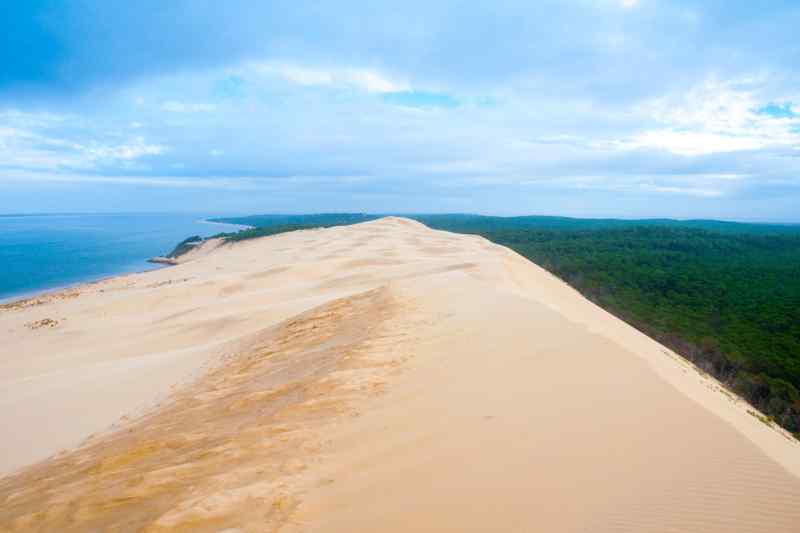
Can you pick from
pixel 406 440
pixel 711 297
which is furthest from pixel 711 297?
pixel 406 440

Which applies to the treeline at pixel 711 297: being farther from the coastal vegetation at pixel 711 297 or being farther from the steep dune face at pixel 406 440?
the steep dune face at pixel 406 440

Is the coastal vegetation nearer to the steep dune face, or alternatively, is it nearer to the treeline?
the treeline

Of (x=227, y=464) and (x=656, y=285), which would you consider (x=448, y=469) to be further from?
(x=656, y=285)

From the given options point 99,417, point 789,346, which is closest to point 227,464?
point 99,417

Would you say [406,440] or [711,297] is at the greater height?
[406,440]

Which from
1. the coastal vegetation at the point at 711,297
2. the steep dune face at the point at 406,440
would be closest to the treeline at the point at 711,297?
the coastal vegetation at the point at 711,297

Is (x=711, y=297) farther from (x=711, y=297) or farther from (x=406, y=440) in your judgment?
(x=406, y=440)
